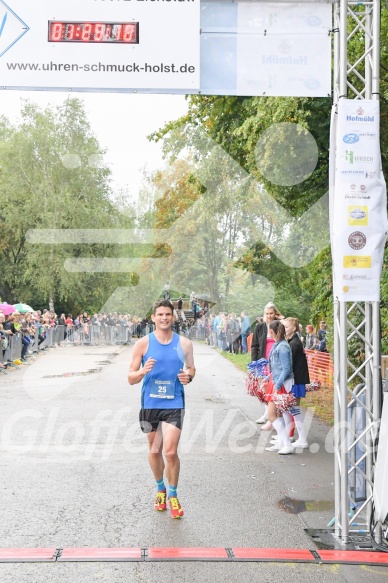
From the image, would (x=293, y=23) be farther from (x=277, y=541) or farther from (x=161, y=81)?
(x=277, y=541)

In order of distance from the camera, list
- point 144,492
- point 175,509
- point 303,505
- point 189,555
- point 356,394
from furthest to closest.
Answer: point 144,492, point 303,505, point 175,509, point 356,394, point 189,555

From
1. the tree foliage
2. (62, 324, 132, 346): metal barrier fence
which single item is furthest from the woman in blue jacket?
the tree foliage

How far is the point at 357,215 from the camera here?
6.95m

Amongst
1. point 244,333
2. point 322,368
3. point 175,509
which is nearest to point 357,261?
point 175,509

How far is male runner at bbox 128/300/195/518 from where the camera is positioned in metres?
7.27

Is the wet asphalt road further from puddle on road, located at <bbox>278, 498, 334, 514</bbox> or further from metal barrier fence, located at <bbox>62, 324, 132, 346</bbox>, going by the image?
metal barrier fence, located at <bbox>62, 324, 132, 346</bbox>

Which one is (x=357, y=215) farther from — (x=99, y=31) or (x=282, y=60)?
(x=99, y=31)

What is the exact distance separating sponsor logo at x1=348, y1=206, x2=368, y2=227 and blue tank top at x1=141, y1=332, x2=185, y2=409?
1860 mm

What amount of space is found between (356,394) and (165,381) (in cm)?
165

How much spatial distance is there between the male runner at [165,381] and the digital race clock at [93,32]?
92.4 inches

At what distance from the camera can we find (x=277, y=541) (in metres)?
6.66

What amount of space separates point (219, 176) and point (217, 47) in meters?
15.8

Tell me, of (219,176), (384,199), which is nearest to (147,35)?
(384,199)

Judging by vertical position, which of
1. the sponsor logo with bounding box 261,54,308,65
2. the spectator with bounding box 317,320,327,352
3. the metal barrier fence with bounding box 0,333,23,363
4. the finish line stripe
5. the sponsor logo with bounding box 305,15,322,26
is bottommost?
the finish line stripe
